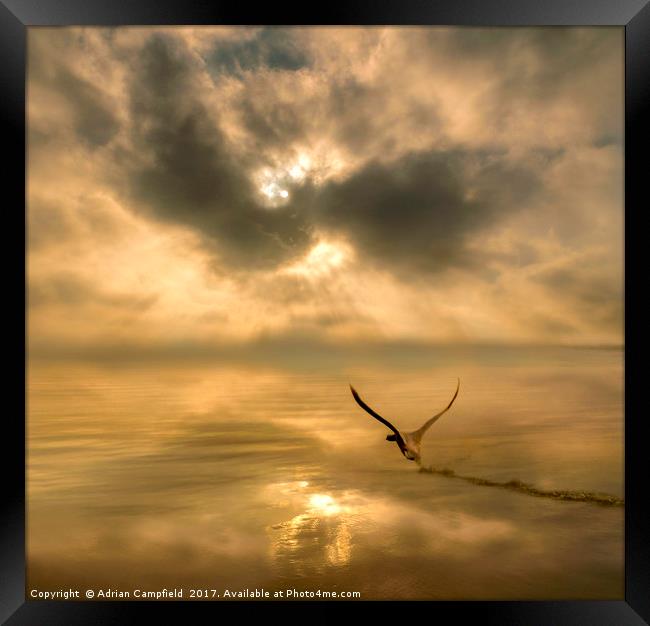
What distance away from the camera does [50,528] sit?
2.50m

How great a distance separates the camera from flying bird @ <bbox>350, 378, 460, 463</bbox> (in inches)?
103

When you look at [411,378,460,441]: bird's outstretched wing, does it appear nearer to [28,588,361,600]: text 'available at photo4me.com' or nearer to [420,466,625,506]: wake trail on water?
[420,466,625,506]: wake trail on water

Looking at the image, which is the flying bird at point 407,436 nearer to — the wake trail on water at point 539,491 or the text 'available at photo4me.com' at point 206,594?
the wake trail on water at point 539,491

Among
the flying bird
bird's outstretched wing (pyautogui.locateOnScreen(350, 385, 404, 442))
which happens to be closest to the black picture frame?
the flying bird

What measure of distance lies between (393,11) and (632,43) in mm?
1383

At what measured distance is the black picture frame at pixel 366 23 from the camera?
2373 millimetres

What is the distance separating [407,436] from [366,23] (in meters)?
2.47

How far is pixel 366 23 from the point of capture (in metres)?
2.44

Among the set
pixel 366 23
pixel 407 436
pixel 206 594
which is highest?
pixel 366 23

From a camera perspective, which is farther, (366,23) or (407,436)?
(407,436)

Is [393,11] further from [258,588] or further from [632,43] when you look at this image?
[258,588]

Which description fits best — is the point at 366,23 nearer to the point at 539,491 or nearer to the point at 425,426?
the point at 425,426

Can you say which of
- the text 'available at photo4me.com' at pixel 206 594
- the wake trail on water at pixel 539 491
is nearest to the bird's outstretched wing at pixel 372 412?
the wake trail on water at pixel 539 491

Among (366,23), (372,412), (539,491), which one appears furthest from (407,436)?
(366,23)
